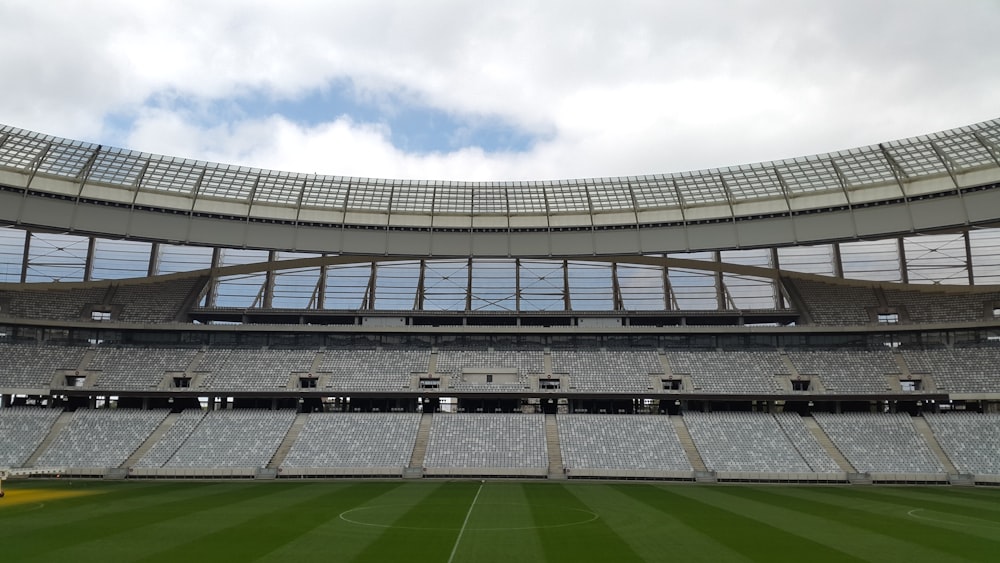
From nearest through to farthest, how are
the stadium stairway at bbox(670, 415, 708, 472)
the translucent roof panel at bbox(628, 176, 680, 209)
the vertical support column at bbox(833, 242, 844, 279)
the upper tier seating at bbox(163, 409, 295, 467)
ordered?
1. the upper tier seating at bbox(163, 409, 295, 467)
2. the stadium stairway at bbox(670, 415, 708, 472)
3. the translucent roof panel at bbox(628, 176, 680, 209)
4. the vertical support column at bbox(833, 242, 844, 279)

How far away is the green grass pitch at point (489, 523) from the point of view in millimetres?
20547

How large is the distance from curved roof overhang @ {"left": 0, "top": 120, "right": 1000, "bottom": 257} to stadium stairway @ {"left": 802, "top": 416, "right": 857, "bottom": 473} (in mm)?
13542

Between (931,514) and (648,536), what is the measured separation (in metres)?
14.7

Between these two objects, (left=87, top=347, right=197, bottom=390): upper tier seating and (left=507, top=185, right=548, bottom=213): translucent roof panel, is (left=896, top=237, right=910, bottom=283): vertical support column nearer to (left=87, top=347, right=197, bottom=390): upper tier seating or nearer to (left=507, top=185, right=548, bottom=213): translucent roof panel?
(left=507, top=185, right=548, bottom=213): translucent roof panel

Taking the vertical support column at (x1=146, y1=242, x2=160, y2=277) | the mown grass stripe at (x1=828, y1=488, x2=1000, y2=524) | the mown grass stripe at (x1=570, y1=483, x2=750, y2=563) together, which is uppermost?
the vertical support column at (x1=146, y1=242, x2=160, y2=277)

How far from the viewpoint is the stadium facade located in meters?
47.0

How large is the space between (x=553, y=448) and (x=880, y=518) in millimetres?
24021

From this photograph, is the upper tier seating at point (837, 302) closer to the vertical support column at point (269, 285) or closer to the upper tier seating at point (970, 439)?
the upper tier seating at point (970, 439)

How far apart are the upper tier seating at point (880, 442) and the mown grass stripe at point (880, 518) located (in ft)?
23.4

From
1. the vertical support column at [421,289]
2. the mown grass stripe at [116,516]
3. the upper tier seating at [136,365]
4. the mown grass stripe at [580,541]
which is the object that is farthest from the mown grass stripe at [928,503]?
the upper tier seating at [136,365]

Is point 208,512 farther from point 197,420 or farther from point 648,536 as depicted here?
point 197,420

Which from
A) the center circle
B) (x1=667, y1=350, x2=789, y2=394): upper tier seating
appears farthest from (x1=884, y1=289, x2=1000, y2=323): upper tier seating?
the center circle

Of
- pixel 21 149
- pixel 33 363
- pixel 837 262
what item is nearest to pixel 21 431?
pixel 33 363

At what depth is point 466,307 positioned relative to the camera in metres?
62.2
